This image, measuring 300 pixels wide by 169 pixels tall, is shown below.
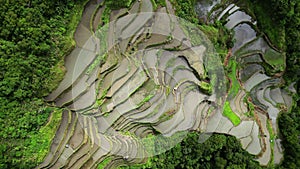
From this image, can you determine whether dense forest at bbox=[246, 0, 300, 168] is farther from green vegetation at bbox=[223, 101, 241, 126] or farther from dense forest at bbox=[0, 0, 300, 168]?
dense forest at bbox=[0, 0, 300, 168]

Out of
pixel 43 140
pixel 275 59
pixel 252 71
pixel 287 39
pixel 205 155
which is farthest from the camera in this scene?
pixel 252 71

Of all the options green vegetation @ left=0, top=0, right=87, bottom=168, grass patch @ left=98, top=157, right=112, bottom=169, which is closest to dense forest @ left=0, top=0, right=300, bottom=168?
green vegetation @ left=0, top=0, right=87, bottom=168

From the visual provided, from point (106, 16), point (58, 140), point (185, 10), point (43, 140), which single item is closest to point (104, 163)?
point (58, 140)

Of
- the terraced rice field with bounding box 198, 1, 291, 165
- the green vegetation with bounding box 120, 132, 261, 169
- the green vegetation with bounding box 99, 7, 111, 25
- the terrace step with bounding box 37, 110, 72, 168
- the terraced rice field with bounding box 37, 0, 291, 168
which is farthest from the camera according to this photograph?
the terraced rice field with bounding box 198, 1, 291, 165

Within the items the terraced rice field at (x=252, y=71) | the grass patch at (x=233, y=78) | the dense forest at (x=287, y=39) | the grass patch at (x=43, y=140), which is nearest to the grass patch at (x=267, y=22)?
the dense forest at (x=287, y=39)

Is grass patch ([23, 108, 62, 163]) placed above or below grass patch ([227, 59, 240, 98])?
below

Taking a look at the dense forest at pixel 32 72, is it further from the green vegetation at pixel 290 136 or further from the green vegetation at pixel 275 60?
the green vegetation at pixel 275 60

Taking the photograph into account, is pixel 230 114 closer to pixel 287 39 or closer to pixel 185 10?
pixel 287 39
